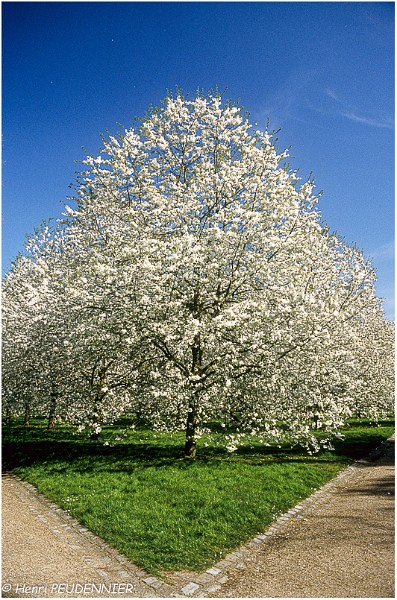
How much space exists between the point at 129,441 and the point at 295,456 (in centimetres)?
844

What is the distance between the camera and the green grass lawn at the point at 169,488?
8.72 m

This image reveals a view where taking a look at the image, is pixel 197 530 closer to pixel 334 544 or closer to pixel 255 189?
pixel 334 544

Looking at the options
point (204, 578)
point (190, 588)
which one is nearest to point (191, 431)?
point (204, 578)

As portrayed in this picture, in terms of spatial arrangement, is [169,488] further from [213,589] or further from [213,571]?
[213,589]

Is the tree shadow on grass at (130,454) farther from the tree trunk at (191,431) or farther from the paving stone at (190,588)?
the paving stone at (190,588)

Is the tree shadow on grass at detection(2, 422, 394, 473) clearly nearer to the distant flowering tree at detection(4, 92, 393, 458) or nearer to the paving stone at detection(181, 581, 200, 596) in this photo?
the distant flowering tree at detection(4, 92, 393, 458)

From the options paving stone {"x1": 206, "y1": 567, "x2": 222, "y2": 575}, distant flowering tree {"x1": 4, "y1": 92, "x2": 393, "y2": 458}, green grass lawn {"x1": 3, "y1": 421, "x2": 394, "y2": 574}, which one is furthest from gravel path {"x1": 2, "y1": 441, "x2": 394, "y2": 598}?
distant flowering tree {"x1": 4, "y1": 92, "x2": 393, "y2": 458}

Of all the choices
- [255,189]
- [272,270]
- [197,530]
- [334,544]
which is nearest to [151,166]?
[255,189]

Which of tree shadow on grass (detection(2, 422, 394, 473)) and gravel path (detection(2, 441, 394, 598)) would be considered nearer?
gravel path (detection(2, 441, 394, 598))

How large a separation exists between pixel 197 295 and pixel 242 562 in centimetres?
870

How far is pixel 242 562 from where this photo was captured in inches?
313

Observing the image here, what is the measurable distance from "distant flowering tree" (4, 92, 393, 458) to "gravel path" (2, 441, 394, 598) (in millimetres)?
4000

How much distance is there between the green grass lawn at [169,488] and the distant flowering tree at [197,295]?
4.65 ft

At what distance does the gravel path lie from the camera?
685cm
